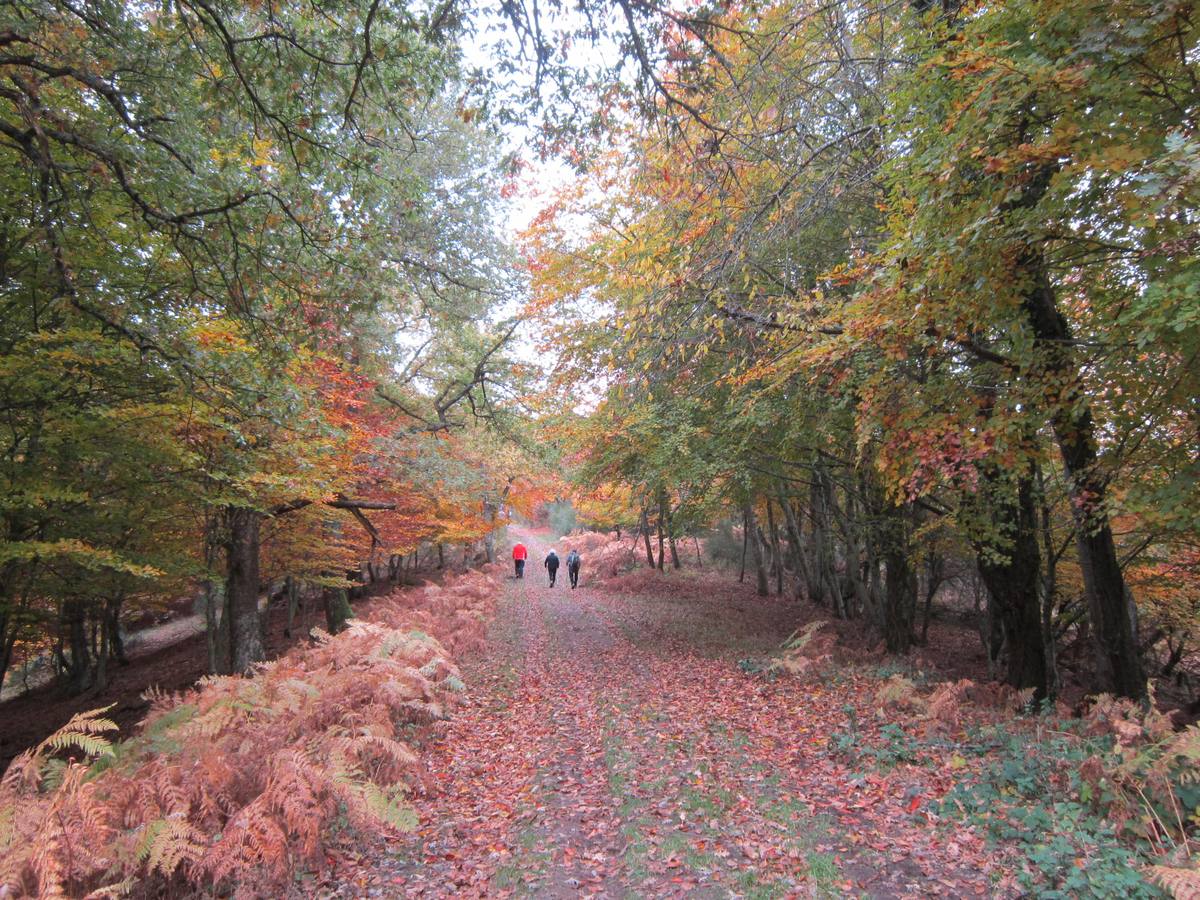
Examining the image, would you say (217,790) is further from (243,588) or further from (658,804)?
(243,588)

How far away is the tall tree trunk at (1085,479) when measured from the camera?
4969 millimetres

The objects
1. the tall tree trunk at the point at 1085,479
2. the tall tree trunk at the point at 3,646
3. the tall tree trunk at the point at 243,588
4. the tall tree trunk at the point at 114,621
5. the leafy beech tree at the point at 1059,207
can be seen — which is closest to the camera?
the leafy beech tree at the point at 1059,207

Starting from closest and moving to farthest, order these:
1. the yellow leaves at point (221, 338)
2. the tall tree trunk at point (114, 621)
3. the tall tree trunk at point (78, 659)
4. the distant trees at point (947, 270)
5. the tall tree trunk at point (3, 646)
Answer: the distant trees at point (947, 270)
the yellow leaves at point (221, 338)
the tall tree trunk at point (3, 646)
the tall tree trunk at point (114, 621)
the tall tree trunk at point (78, 659)

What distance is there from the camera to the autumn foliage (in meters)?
3.54

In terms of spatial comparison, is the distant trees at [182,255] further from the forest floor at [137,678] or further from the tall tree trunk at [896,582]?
the tall tree trunk at [896,582]

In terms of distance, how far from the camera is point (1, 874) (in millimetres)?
3238

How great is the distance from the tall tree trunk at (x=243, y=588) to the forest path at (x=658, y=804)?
4.65 meters

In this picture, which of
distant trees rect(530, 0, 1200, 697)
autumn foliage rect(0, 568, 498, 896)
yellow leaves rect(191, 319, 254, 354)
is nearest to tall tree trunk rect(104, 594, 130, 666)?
yellow leaves rect(191, 319, 254, 354)

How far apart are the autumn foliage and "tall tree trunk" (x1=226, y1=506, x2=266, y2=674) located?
4398 mm

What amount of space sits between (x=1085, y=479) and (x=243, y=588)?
1269 centimetres

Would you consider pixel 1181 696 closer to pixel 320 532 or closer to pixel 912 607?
pixel 912 607

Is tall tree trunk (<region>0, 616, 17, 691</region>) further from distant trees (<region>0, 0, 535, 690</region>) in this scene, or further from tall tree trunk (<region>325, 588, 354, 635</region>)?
tall tree trunk (<region>325, 588, 354, 635</region>)

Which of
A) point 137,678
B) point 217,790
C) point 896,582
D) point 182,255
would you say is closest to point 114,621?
point 137,678

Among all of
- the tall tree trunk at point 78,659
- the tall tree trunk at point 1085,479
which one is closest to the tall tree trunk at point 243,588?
the tall tree trunk at point 78,659
